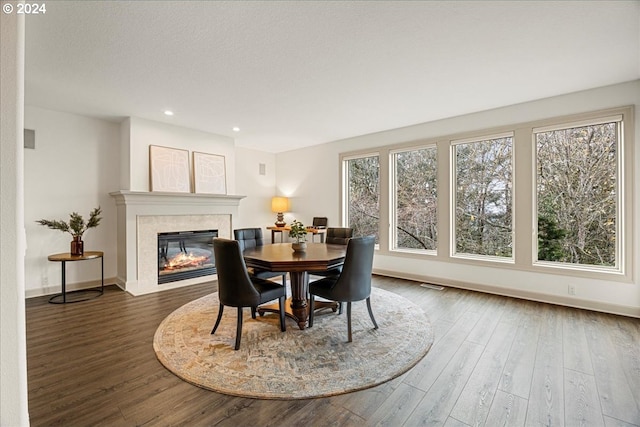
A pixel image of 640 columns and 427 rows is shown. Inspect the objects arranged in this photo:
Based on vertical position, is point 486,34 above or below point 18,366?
above

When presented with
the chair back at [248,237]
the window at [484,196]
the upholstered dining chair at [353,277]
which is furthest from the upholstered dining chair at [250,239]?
the window at [484,196]

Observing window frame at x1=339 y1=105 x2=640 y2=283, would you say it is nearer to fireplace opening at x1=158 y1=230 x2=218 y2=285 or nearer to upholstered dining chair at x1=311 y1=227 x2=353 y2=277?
upholstered dining chair at x1=311 y1=227 x2=353 y2=277

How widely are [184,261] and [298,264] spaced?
3.28 m

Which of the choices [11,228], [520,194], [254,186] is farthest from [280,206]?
[11,228]

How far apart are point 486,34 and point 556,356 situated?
2.75 meters

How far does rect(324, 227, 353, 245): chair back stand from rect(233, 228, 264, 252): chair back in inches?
41.5

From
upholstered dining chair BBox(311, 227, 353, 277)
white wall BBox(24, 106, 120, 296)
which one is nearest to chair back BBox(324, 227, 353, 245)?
upholstered dining chair BBox(311, 227, 353, 277)

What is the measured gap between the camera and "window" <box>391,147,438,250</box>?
479 centimetres

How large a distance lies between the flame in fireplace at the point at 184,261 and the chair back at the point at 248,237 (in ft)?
5.54

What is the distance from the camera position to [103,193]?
4.50 m

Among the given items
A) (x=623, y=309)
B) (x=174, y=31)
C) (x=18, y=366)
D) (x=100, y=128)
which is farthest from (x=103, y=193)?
(x=623, y=309)

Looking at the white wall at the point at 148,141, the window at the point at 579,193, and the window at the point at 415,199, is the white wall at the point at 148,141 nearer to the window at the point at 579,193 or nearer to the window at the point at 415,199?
the window at the point at 415,199

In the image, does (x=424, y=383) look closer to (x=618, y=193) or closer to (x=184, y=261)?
(x=618, y=193)

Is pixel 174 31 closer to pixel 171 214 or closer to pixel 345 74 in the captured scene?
pixel 345 74
